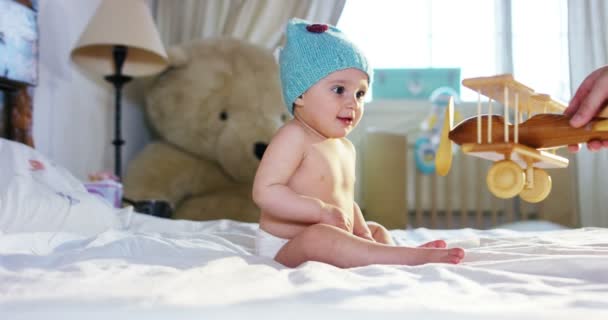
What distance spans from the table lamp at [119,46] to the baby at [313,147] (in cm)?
103

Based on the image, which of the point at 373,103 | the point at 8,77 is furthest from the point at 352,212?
the point at 373,103

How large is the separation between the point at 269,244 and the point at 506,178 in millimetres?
426

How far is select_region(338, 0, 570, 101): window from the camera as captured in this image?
9.97ft

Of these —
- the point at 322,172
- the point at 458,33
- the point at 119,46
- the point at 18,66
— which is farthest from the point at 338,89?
the point at 458,33

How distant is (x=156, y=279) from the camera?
0.66 meters

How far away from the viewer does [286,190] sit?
3.34 feet

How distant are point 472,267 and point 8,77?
4.56 feet

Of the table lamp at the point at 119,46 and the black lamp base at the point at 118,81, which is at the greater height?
the table lamp at the point at 119,46

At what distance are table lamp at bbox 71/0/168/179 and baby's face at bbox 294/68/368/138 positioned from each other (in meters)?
1.11

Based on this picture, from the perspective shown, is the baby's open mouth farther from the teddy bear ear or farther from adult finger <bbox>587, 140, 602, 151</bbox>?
the teddy bear ear

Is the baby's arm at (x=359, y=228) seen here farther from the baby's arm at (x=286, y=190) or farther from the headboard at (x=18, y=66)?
the headboard at (x=18, y=66)

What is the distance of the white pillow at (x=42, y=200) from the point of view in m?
1.16

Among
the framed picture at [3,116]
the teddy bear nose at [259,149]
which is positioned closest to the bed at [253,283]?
the framed picture at [3,116]

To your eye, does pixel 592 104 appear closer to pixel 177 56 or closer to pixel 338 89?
pixel 338 89
